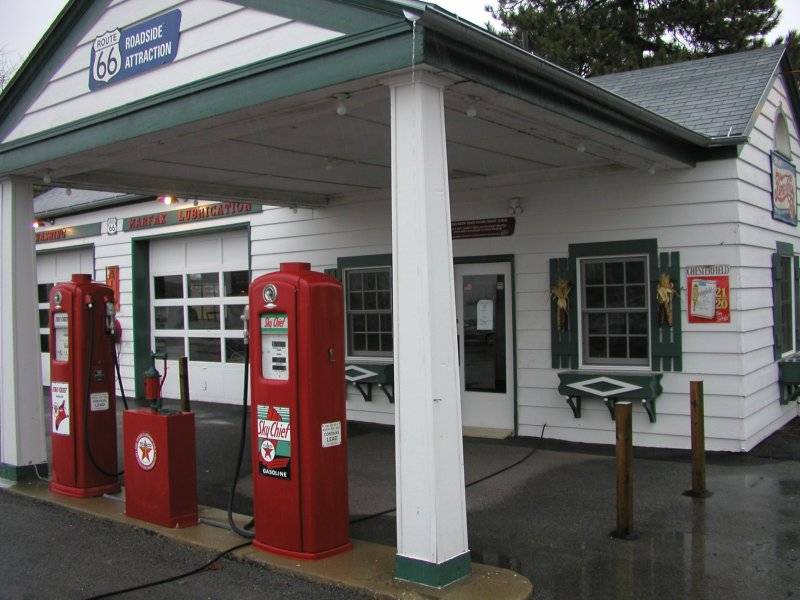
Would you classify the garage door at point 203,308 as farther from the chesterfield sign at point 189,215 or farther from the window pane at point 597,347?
the window pane at point 597,347

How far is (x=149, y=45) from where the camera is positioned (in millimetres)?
6230

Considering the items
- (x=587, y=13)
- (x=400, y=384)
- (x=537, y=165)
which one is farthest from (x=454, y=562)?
(x=587, y=13)

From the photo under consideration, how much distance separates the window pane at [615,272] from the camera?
845cm

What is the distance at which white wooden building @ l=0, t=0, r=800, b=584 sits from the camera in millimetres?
4617

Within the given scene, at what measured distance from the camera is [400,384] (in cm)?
463

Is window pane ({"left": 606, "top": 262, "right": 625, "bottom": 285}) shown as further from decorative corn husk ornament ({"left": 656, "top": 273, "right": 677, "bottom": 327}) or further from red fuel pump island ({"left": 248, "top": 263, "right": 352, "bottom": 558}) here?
red fuel pump island ({"left": 248, "top": 263, "right": 352, "bottom": 558})

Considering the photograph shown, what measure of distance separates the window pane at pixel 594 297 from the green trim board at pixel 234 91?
4726mm

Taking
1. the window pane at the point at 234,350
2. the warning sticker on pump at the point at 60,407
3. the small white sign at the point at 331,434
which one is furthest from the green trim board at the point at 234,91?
the window pane at the point at 234,350

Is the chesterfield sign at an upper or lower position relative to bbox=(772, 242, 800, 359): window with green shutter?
upper

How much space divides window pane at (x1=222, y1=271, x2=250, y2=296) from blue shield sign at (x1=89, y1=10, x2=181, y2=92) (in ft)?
18.5

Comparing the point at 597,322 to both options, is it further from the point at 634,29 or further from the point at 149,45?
the point at 634,29

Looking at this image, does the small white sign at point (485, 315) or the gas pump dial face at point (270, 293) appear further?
the small white sign at point (485, 315)

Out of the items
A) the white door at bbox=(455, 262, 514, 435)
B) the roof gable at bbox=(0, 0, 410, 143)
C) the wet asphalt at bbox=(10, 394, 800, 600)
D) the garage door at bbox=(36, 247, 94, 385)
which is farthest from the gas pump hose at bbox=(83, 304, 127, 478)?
the garage door at bbox=(36, 247, 94, 385)

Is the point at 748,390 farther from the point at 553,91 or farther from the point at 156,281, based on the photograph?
the point at 156,281
